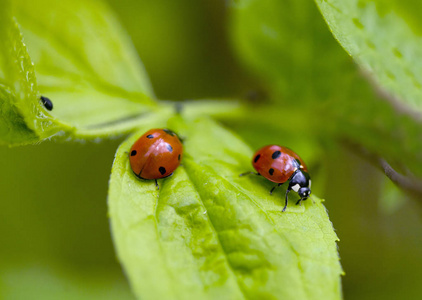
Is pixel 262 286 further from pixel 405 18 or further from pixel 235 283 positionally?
pixel 405 18

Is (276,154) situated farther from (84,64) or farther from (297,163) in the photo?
(84,64)

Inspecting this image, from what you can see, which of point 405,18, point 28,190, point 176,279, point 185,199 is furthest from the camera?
point 28,190

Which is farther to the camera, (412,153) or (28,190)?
(28,190)

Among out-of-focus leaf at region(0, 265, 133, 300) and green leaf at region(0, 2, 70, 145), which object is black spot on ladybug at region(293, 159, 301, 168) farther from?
out-of-focus leaf at region(0, 265, 133, 300)

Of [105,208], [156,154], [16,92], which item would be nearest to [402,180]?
[156,154]

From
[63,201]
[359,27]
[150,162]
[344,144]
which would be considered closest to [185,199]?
[150,162]
